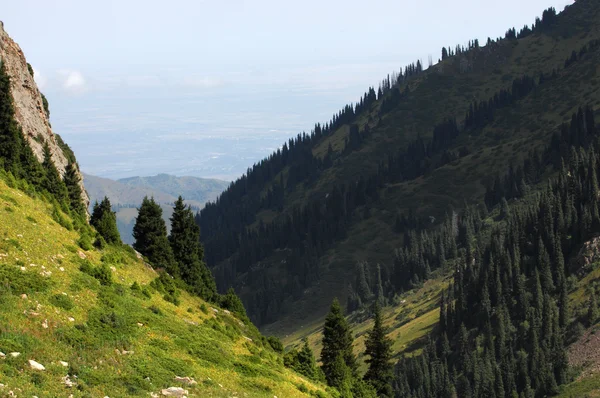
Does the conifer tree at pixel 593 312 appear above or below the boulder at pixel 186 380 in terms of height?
below

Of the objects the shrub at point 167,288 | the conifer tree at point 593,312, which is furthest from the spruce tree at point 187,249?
the conifer tree at point 593,312

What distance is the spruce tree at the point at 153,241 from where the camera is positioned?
2436 inches

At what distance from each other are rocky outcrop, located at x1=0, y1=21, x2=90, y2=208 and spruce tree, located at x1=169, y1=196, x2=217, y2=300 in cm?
1588

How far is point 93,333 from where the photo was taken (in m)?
31.8

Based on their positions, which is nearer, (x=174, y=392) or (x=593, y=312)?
(x=174, y=392)

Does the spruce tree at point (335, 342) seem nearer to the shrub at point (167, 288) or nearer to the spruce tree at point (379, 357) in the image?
the spruce tree at point (379, 357)

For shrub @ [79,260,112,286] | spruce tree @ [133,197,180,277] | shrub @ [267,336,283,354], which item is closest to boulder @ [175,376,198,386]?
shrub @ [79,260,112,286]

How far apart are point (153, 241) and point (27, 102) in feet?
90.5

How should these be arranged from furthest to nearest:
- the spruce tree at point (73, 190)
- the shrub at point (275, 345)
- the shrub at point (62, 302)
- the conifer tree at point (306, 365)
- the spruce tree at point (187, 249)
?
the spruce tree at point (73, 190) → the spruce tree at point (187, 249) → the shrub at point (275, 345) → the conifer tree at point (306, 365) → the shrub at point (62, 302)

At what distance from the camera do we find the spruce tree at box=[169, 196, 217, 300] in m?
66.6

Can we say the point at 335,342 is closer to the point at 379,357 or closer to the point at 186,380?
the point at 379,357

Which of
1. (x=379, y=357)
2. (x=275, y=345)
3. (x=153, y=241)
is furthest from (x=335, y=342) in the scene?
(x=153, y=241)

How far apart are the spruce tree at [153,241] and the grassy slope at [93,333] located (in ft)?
43.0

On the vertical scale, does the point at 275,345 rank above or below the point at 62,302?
below
